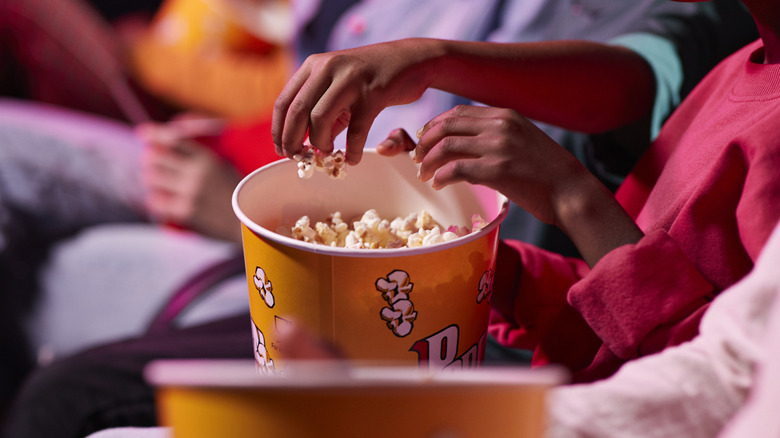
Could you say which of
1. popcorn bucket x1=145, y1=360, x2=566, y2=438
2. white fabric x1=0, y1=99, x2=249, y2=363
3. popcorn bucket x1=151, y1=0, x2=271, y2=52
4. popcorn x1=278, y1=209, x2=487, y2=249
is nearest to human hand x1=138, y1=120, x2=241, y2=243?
white fabric x1=0, y1=99, x2=249, y2=363

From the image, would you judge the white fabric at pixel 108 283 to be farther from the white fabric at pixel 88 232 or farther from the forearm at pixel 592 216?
the forearm at pixel 592 216

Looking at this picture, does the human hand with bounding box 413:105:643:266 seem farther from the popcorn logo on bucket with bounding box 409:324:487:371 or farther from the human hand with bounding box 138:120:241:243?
the human hand with bounding box 138:120:241:243

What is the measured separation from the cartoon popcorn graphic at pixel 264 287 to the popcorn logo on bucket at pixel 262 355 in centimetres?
4

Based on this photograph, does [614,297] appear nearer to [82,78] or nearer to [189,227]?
[189,227]

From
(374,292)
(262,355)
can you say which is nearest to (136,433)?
(262,355)

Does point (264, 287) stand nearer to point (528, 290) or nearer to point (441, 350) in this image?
point (441, 350)

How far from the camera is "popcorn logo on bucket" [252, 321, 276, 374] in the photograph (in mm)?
474

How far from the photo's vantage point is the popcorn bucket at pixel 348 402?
0.84ft

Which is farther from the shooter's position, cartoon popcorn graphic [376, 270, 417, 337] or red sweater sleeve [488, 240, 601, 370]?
red sweater sleeve [488, 240, 601, 370]

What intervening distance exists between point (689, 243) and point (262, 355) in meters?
0.31

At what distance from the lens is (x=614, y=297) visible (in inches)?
16.7

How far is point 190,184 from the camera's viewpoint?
1234 millimetres

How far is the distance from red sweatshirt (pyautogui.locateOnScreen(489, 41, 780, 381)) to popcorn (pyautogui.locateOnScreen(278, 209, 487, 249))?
103 millimetres

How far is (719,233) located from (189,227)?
1.06 m
